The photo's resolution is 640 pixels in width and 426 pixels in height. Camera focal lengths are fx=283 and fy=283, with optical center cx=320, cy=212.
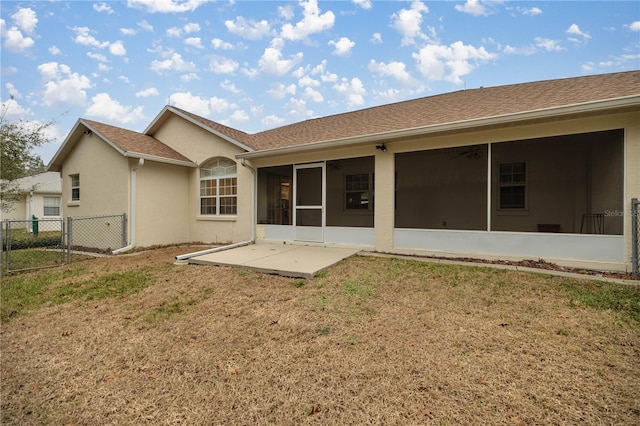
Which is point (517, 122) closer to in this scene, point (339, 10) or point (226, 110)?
point (339, 10)

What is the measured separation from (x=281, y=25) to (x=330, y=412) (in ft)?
45.8

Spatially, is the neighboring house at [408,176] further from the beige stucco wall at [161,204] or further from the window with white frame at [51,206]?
the window with white frame at [51,206]

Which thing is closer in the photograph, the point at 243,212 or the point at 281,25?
the point at 243,212

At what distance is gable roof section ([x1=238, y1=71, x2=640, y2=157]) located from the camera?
5891 millimetres

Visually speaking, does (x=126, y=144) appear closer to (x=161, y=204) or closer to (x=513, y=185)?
(x=161, y=204)

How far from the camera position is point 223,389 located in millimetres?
2557

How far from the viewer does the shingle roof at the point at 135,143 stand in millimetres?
9711

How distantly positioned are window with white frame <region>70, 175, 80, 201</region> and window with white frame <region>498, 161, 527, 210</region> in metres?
16.1

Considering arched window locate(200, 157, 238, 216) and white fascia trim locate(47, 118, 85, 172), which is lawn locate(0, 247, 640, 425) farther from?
white fascia trim locate(47, 118, 85, 172)

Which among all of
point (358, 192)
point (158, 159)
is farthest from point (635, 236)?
point (158, 159)

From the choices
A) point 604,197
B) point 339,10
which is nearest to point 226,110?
point 339,10

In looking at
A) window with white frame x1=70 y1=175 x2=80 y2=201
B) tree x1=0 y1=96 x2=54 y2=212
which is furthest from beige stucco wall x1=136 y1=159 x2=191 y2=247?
tree x1=0 y1=96 x2=54 y2=212

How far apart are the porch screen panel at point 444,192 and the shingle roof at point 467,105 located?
157cm

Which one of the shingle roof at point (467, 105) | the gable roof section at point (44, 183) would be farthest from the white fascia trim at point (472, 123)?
the gable roof section at point (44, 183)
